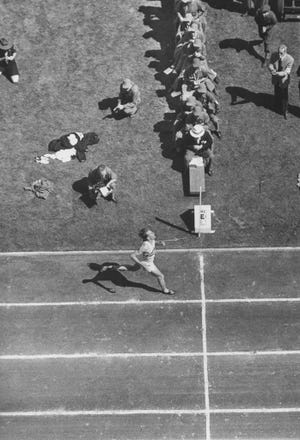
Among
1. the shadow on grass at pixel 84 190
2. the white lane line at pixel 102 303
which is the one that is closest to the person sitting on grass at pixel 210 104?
the shadow on grass at pixel 84 190

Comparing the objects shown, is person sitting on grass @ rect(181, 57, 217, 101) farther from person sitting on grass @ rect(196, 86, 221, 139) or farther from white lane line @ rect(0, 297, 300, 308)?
white lane line @ rect(0, 297, 300, 308)

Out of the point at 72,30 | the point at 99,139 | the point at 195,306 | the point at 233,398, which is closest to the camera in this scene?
the point at 233,398

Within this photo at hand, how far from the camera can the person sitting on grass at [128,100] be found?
78.1 feet

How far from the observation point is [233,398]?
19.3 metres

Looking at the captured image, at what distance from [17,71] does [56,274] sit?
6755 millimetres

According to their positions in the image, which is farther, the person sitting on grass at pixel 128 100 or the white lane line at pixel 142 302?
the person sitting on grass at pixel 128 100

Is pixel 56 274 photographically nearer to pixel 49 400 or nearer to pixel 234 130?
pixel 49 400

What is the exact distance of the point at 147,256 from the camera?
19.9 m

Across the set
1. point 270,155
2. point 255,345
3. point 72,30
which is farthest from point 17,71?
point 255,345

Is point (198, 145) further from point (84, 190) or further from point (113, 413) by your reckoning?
point (113, 413)

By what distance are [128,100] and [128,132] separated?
33.6 inches

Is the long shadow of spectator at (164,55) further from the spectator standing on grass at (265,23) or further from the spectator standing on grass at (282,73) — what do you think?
the spectator standing on grass at (282,73)

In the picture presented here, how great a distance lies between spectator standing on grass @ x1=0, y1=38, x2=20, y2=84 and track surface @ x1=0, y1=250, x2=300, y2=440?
5.96 m

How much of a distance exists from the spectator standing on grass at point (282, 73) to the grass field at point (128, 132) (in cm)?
46
